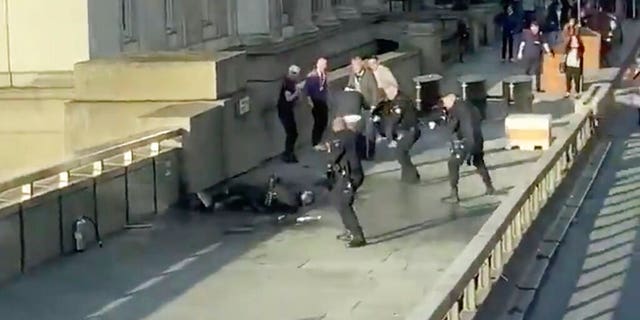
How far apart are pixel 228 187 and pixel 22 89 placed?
5859mm

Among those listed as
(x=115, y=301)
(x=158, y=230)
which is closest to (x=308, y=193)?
(x=158, y=230)

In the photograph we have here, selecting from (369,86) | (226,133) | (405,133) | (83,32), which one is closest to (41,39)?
(83,32)

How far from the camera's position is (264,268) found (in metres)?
16.3

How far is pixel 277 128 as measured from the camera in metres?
25.6

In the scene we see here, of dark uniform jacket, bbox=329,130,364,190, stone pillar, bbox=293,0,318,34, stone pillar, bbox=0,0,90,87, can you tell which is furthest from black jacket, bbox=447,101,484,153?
stone pillar, bbox=293,0,318,34

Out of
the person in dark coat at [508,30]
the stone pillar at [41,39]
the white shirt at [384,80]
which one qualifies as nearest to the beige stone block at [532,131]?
the white shirt at [384,80]

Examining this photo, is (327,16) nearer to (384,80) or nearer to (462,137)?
(384,80)

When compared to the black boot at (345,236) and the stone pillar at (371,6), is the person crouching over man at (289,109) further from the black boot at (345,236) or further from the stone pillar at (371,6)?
the stone pillar at (371,6)

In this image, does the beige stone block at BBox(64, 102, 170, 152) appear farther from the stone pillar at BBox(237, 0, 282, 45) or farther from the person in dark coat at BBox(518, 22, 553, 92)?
the person in dark coat at BBox(518, 22, 553, 92)

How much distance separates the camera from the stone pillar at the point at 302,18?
134ft

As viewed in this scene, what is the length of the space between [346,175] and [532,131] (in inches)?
379

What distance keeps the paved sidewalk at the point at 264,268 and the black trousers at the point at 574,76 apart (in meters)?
14.4

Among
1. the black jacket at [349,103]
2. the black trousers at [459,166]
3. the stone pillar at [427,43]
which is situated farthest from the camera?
the stone pillar at [427,43]

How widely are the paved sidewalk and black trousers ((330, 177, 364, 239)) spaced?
25 cm
